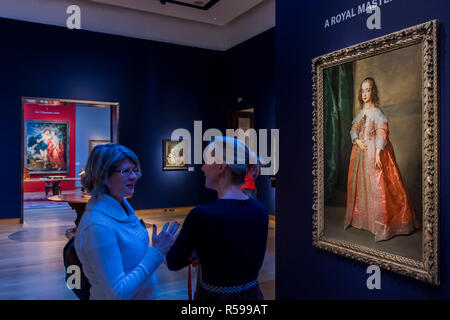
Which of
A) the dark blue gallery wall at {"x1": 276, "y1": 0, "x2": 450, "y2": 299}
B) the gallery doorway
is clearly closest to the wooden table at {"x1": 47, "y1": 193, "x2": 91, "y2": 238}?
the dark blue gallery wall at {"x1": 276, "y1": 0, "x2": 450, "y2": 299}

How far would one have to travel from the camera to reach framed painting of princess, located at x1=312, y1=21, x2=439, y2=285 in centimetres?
240

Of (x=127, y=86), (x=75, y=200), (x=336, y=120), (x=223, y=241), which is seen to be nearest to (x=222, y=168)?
(x=223, y=241)

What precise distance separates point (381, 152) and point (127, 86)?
916 centimetres

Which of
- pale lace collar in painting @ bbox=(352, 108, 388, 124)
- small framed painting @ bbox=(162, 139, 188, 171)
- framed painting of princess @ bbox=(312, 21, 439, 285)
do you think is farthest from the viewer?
small framed painting @ bbox=(162, 139, 188, 171)

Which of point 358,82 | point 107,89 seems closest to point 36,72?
point 107,89

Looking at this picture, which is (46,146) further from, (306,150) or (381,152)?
(381,152)

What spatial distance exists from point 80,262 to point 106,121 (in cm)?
1864

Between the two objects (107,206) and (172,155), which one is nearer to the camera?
(107,206)

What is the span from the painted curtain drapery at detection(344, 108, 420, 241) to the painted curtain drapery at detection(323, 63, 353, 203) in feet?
0.31

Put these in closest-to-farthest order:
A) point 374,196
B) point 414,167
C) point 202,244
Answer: point 202,244 → point 414,167 → point 374,196

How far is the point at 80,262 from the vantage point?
5.42 ft

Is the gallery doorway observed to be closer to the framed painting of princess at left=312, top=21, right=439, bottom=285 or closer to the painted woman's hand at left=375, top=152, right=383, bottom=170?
the framed painting of princess at left=312, top=21, right=439, bottom=285

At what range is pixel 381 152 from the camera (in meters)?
2.72
